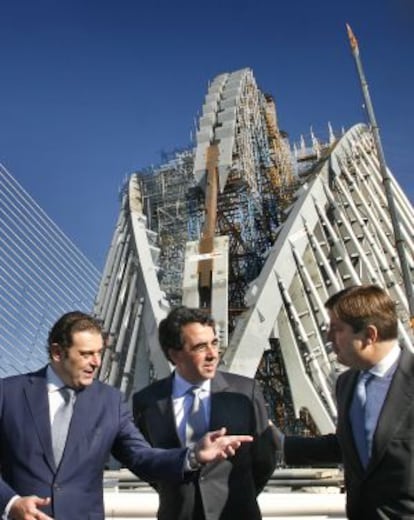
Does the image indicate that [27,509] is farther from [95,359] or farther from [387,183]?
[387,183]

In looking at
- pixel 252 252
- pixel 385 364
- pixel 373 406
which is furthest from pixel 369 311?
pixel 252 252

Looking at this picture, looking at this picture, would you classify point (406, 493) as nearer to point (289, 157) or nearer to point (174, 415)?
point (174, 415)

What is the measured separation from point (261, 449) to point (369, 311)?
1061mm

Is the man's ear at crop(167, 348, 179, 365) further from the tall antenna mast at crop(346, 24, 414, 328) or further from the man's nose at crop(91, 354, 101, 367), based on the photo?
the tall antenna mast at crop(346, 24, 414, 328)

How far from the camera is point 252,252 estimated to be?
24.4 meters

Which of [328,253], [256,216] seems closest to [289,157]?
[256,216]

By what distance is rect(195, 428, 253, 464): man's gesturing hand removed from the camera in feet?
8.63

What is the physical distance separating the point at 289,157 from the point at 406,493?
92.9 feet

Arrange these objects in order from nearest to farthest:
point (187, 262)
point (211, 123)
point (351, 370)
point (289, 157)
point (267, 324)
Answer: point (351, 370)
point (267, 324)
point (187, 262)
point (211, 123)
point (289, 157)

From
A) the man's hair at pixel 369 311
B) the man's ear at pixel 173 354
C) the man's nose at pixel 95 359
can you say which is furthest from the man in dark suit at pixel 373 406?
the man's nose at pixel 95 359

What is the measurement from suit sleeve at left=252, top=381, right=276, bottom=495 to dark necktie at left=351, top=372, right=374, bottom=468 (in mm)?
699

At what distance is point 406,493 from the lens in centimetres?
240

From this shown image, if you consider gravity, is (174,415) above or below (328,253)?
below

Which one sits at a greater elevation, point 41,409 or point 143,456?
point 41,409
